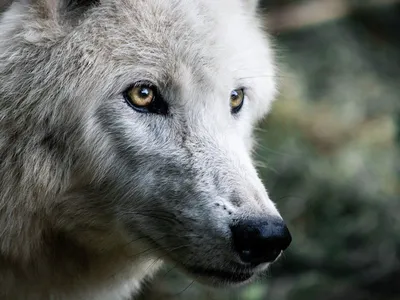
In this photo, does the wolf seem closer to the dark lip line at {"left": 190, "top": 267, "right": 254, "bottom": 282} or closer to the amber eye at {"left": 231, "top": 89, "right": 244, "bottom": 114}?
the dark lip line at {"left": 190, "top": 267, "right": 254, "bottom": 282}

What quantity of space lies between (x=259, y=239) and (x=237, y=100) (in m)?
0.81

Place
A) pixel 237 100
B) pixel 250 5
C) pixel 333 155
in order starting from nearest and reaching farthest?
pixel 237 100
pixel 250 5
pixel 333 155

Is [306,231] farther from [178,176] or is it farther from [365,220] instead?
[178,176]

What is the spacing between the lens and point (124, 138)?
115 inches

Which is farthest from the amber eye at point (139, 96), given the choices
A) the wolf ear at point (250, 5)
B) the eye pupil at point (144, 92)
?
the wolf ear at point (250, 5)

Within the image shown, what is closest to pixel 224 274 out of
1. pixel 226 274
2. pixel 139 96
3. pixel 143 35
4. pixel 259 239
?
pixel 226 274

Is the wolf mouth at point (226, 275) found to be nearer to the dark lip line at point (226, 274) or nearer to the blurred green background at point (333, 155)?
the dark lip line at point (226, 274)

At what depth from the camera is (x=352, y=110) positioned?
25.3 ft

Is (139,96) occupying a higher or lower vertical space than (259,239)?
higher

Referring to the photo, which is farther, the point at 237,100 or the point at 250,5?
the point at 250,5

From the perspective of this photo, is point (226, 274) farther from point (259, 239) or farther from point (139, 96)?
point (139, 96)

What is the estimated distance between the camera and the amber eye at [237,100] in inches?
130

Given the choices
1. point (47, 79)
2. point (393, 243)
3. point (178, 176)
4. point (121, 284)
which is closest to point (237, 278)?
point (178, 176)

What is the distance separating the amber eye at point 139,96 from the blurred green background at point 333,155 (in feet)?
3.90
